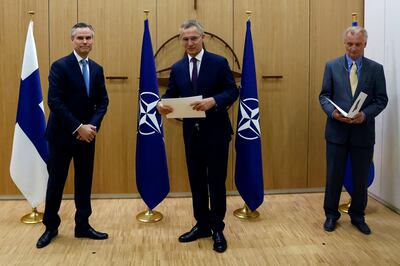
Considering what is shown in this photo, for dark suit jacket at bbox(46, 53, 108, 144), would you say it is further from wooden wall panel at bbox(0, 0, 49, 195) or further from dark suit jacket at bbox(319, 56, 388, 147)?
dark suit jacket at bbox(319, 56, 388, 147)

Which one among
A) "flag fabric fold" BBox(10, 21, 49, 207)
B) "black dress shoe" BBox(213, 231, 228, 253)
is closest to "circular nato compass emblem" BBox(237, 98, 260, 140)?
"black dress shoe" BBox(213, 231, 228, 253)

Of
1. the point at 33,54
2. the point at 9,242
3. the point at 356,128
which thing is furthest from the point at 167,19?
the point at 9,242

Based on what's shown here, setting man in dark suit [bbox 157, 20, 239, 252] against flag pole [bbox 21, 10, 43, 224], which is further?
flag pole [bbox 21, 10, 43, 224]

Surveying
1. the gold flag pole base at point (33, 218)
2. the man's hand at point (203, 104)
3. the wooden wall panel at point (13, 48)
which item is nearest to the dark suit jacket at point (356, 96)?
the man's hand at point (203, 104)

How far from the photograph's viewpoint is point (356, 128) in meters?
3.32

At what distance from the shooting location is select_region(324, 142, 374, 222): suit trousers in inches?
133

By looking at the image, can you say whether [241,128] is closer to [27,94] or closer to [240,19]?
[240,19]

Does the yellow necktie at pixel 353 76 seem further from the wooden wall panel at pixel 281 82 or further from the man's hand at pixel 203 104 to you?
the man's hand at pixel 203 104

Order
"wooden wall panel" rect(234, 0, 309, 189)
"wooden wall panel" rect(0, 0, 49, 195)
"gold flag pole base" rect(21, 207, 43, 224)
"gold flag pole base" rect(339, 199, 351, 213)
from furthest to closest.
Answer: "wooden wall panel" rect(234, 0, 309, 189) < "wooden wall panel" rect(0, 0, 49, 195) < "gold flag pole base" rect(339, 199, 351, 213) < "gold flag pole base" rect(21, 207, 43, 224)

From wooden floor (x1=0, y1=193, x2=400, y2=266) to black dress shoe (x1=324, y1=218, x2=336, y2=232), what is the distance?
0.04 metres

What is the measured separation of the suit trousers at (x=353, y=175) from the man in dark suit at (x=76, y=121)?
1.86m

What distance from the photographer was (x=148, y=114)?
369 cm

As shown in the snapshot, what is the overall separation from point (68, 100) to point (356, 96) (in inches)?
87.3

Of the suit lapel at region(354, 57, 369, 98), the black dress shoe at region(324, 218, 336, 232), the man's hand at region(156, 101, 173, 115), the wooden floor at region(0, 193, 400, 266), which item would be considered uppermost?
the suit lapel at region(354, 57, 369, 98)
